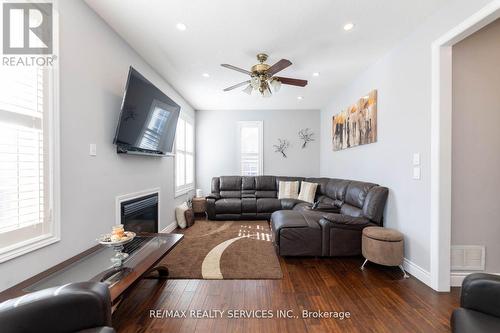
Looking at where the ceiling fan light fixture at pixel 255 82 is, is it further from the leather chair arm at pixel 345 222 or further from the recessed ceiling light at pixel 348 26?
the leather chair arm at pixel 345 222

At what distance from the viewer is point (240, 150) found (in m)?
5.69

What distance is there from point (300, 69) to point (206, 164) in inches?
139

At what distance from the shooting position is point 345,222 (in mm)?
2654

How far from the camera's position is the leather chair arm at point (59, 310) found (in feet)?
2.92

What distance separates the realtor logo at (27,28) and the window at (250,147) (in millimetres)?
4273

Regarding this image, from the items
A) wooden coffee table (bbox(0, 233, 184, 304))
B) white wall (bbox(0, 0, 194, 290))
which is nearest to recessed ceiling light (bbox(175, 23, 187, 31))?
white wall (bbox(0, 0, 194, 290))

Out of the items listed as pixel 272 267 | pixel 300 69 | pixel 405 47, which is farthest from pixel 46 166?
pixel 405 47

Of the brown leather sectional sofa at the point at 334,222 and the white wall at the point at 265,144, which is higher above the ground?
the white wall at the point at 265,144

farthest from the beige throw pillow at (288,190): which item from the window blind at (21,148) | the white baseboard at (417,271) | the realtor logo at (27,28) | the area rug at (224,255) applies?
the realtor logo at (27,28)

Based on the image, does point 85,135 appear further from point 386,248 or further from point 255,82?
point 386,248

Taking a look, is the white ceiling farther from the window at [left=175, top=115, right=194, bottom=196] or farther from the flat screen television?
the window at [left=175, top=115, right=194, bottom=196]

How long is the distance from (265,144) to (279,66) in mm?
3302

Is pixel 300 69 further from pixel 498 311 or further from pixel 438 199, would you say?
pixel 498 311

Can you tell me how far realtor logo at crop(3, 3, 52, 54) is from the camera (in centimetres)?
138
